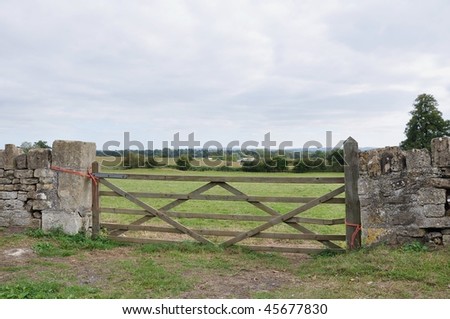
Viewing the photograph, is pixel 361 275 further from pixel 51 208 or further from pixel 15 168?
pixel 15 168

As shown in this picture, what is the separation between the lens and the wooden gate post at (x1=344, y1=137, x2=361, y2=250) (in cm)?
720

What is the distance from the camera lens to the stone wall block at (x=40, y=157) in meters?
8.55

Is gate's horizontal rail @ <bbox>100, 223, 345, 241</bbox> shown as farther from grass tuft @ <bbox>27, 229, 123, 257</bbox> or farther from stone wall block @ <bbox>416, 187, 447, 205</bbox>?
stone wall block @ <bbox>416, 187, 447, 205</bbox>

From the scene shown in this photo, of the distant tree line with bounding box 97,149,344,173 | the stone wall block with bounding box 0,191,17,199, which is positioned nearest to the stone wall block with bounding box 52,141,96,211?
the stone wall block with bounding box 0,191,17,199

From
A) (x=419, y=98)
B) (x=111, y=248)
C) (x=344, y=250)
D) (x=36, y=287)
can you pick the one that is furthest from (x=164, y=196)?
(x=419, y=98)

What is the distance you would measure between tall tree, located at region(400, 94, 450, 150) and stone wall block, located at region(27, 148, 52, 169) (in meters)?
26.7

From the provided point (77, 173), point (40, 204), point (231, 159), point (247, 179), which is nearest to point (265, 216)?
point (247, 179)

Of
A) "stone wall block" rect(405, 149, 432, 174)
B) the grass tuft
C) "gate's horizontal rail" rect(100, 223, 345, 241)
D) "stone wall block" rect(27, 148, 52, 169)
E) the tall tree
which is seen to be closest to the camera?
"stone wall block" rect(405, 149, 432, 174)

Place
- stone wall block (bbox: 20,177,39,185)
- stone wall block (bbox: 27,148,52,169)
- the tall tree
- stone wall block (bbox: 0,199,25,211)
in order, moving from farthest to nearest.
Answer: the tall tree < stone wall block (bbox: 0,199,25,211) < stone wall block (bbox: 20,177,39,185) < stone wall block (bbox: 27,148,52,169)

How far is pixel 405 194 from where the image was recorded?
22.4 ft

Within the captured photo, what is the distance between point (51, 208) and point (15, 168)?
1263 millimetres

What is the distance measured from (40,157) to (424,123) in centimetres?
3042
